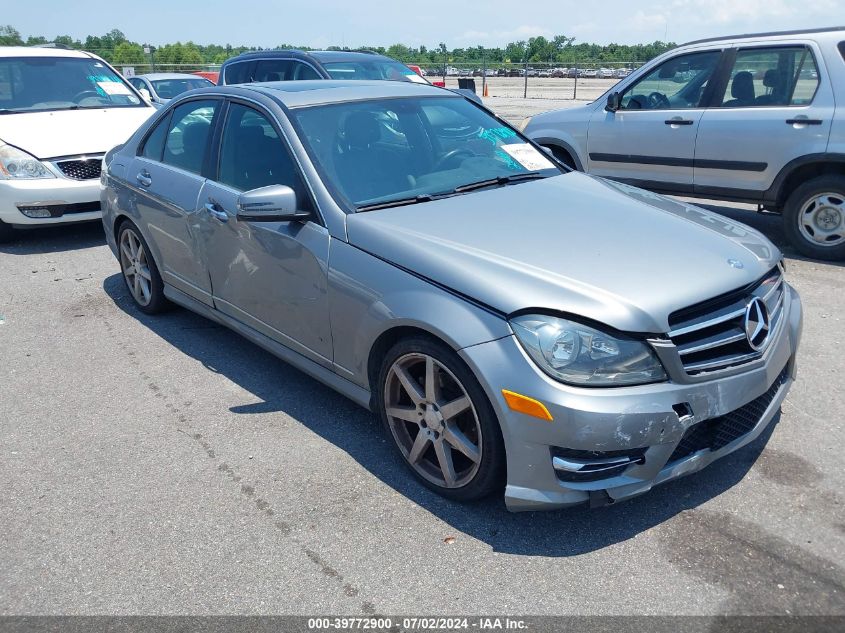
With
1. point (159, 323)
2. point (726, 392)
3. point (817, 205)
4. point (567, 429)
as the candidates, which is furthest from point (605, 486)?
point (817, 205)

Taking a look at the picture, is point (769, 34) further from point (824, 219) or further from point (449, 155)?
point (449, 155)

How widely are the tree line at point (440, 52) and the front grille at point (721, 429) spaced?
12532 mm

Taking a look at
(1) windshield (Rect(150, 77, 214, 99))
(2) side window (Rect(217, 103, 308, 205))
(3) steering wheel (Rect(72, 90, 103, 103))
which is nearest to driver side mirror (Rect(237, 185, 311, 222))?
(2) side window (Rect(217, 103, 308, 205))

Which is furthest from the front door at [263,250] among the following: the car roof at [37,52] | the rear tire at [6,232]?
the car roof at [37,52]

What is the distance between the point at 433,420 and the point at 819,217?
4855 millimetres

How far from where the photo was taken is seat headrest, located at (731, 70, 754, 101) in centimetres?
673

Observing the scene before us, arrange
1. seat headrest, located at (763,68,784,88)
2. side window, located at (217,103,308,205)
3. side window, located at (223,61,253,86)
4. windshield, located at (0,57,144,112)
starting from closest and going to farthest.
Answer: side window, located at (217,103,308,205) < seat headrest, located at (763,68,784,88) < windshield, located at (0,57,144,112) < side window, located at (223,61,253,86)

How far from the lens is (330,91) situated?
4246 millimetres

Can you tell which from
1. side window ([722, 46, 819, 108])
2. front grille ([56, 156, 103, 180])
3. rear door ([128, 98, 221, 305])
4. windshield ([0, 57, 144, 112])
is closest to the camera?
rear door ([128, 98, 221, 305])

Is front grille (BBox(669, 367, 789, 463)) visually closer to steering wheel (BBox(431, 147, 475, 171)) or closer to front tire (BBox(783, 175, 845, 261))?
steering wheel (BBox(431, 147, 475, 171))

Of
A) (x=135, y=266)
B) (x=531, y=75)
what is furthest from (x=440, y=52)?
(x=135, y=266)

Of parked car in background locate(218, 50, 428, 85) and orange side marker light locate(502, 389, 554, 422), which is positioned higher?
parked car in background locate(218, 50, 428, 85)

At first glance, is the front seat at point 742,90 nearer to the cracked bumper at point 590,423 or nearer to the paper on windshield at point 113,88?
the cracked bumper at point 590,423

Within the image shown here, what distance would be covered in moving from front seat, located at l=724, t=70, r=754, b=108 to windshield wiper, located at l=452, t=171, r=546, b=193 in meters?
3.58
